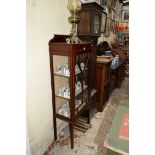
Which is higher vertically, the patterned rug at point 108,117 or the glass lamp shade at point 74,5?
the glass lamp shade at point 74,5

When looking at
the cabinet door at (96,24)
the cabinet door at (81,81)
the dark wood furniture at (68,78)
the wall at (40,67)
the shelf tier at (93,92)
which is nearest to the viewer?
the wall at (40,67)

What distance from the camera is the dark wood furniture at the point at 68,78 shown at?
187 cm

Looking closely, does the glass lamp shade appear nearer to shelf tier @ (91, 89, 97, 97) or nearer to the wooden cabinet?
the wooden cabinet

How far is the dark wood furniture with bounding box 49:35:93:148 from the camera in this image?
1.87 metres

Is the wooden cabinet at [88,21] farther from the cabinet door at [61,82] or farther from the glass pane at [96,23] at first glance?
the cabinet door at [61,82]

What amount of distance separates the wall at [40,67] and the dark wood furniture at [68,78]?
8 cm

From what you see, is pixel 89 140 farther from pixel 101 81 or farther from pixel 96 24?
pixel 96 24

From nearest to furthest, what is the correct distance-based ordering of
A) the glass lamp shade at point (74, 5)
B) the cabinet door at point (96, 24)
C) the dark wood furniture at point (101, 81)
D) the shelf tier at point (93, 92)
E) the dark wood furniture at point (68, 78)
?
the dark wood furniture at point (68, 78)
the glass lamp shade at point (74, 5)
the cabinet door at point (96, 24)
the shelf tier at point (93, 92)
the dark wood furniture at point (101, 81)

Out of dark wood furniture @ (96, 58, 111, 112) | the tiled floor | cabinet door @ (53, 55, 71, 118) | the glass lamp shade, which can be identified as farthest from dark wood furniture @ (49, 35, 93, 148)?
dark wood furniture @ (96, 58, 111, 112)

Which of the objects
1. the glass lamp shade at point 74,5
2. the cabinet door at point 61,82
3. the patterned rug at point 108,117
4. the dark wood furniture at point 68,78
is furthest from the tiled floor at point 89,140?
the glass lamp shade at point 74,5

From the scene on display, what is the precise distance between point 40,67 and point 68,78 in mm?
432

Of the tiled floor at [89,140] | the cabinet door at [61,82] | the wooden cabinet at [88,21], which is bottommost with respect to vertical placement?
the tiled floor at [89,140]
